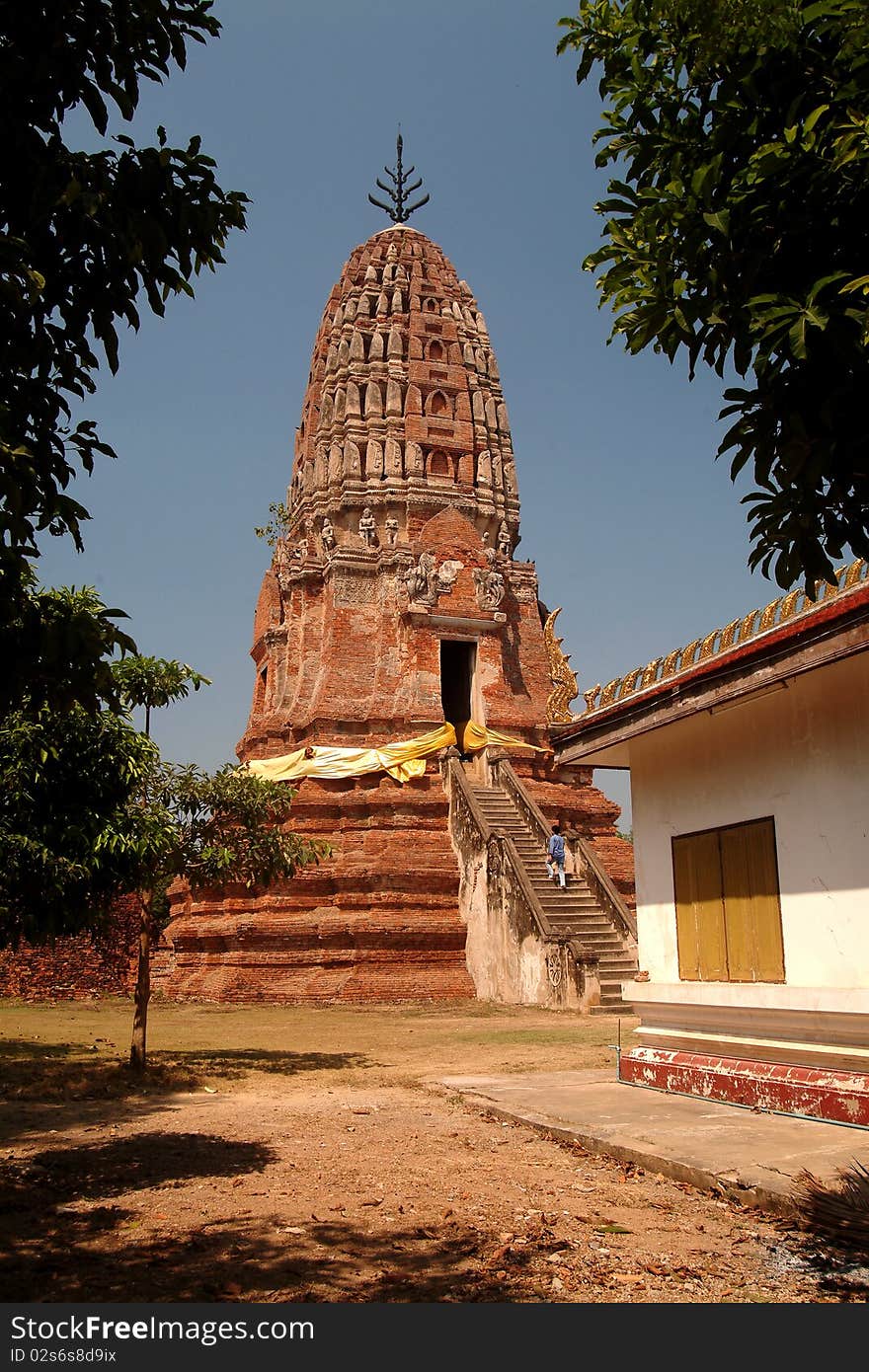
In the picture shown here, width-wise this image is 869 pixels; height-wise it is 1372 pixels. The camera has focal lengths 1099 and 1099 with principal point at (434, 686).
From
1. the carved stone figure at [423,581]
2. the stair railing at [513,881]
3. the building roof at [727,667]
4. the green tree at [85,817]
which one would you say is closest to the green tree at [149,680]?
the green tree at [85,817]

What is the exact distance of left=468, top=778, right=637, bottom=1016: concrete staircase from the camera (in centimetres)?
1858

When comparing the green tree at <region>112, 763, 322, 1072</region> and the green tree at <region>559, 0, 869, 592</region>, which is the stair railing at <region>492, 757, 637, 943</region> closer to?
the green tree at <region>112, 763, 322, 1072</region>

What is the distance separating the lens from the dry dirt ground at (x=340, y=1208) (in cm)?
468

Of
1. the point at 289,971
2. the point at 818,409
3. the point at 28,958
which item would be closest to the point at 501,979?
the point at 289,971

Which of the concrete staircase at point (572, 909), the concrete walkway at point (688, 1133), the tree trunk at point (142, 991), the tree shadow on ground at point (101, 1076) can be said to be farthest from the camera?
the concrete staircase at point (572, 909)

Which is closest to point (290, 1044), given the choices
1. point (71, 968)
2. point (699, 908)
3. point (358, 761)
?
point (699, 908)

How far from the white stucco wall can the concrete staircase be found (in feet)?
25.5

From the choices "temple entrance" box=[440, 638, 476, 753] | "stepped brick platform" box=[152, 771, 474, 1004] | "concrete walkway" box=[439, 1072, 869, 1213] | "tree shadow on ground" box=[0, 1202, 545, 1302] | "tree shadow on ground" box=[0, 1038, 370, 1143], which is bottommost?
"tree shadow on ground" box=[0, 1038, 370, 1143]

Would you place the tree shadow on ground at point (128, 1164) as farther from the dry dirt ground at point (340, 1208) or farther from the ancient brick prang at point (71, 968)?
the ancient brick prang at point (71, 968)

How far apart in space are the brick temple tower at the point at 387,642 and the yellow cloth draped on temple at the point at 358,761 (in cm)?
24

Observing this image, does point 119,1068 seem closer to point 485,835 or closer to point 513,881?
point 513,881

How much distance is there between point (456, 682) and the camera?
1261 inches

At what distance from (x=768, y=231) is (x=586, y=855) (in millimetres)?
18487

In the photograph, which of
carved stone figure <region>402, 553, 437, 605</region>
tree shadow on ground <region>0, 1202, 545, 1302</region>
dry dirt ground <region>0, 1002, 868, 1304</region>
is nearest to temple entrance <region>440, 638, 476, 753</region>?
carved stone figure <region>402, 553, 437, 605</region>
